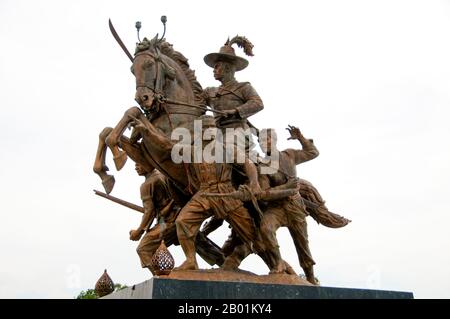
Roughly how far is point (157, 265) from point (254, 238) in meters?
1.59

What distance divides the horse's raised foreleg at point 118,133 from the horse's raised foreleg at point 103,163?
261 millimetres

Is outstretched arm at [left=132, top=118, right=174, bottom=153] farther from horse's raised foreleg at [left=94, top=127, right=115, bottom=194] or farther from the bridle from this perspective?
horse's raised foreleg at [left=94, top=127, right=115, bottom=194]

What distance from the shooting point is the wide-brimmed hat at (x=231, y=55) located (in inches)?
406

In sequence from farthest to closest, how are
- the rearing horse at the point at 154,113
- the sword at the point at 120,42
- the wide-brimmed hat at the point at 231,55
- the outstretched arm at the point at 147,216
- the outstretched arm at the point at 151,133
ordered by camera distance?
the wide-brimmed hat at the point at 231,55
the outstretched arm at the point at 147,216
the sword at the point at 120,42
the rearing horse at the point at 154,113
the outstretched arm at the point at 151,133

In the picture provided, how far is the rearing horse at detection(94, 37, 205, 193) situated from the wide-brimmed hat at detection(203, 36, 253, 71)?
2.14 feet

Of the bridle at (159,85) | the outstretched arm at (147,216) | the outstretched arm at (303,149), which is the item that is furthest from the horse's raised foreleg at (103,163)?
the outstretched arm at (303,149)

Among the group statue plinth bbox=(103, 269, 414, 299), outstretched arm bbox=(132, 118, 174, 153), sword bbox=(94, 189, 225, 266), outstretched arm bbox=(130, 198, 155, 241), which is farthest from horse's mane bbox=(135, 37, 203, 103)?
statue plinth bbox=(103, 269, 414, 299)

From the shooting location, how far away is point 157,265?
8516 mm

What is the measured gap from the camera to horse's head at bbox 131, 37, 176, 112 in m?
9.41

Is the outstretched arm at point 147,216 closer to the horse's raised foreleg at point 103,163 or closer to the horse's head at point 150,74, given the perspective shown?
the horse's raised foreleg at point 103,163

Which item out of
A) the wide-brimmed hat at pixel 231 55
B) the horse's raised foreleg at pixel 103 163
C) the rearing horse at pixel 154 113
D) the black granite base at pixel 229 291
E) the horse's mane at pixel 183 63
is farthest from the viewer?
the wide-brimmed hat at pixel 231 55
